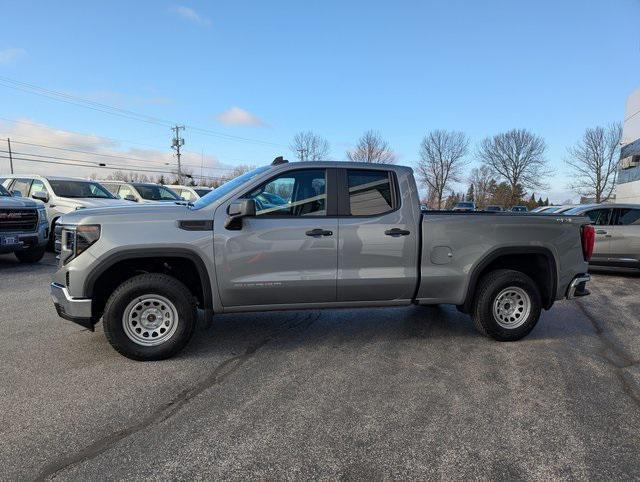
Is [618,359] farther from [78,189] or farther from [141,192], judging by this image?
[141,192]

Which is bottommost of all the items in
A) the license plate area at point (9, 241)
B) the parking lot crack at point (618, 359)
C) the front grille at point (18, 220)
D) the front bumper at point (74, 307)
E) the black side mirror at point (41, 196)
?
the parking lot crack at point (618, 359)

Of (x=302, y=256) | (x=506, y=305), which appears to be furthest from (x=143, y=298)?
(x=506, y=305)

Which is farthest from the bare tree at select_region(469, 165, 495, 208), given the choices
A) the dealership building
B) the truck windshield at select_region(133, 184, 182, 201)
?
the truck windshield at select_region(133, 184, 182, 201)

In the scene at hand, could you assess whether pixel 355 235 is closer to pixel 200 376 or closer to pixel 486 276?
pixel 486 276

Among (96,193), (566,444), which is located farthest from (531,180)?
(566,444)

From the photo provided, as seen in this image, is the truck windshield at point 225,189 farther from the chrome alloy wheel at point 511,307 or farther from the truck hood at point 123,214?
the chrome alloy wheel at point 511,307

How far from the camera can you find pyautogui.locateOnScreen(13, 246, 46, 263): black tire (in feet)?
33.1

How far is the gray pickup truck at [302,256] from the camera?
14.0 feet

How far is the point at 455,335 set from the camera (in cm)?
542

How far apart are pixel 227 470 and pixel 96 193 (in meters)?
11.3

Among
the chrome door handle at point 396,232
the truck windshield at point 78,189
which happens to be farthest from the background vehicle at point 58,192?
the chrome door handle at point 396,232

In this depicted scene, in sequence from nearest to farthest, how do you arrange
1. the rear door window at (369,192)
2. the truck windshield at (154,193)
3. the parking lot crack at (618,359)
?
the parking lot crack at (618,359) < the rear door window at (369,192) < the truck windshield at (154,193)

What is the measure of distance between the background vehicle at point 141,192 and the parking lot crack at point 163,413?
37.8 ft

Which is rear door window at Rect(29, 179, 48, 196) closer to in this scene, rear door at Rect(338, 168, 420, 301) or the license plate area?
the license plate area
